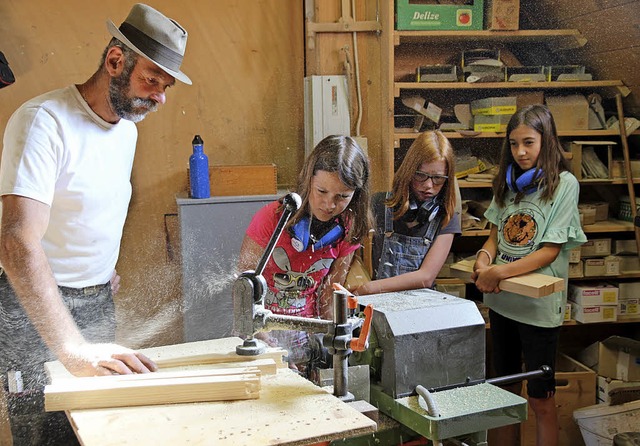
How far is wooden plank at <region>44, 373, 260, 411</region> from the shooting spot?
3.48 ft

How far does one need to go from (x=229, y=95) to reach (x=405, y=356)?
0.80m

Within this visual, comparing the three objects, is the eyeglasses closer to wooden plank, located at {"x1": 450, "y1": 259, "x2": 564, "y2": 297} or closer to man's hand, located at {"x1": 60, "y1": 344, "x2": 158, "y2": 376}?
wooden plank, located at {"x1": 450, "y1": 259, "x2": 564, "y2": 297}

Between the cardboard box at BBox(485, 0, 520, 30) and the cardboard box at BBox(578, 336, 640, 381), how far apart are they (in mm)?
1143

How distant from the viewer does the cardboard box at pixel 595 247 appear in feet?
7.77

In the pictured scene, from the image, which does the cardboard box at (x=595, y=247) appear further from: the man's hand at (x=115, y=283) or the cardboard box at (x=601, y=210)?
the man's hand at (x=115, y=283)

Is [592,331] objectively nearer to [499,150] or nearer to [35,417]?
[499,150]

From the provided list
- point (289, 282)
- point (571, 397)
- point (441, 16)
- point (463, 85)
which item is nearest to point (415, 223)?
point (289, 282)

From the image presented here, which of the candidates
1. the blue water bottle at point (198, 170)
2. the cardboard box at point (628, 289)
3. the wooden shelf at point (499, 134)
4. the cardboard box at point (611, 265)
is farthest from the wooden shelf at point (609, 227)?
the blue water bottle at point (198, 170)

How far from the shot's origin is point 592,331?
8.25 feet

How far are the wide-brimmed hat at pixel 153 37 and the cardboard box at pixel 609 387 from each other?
5.68 ft

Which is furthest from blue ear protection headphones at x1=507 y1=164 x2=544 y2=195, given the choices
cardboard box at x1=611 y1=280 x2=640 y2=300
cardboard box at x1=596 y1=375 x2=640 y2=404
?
cardboard box at x1=596 y1=375 x2=640 y2=404

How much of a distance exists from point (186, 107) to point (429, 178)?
73cm

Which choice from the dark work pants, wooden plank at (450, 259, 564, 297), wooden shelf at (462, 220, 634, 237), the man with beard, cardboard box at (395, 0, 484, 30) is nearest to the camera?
the man with beard

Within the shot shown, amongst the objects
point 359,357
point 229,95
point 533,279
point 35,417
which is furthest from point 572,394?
point 35,417
